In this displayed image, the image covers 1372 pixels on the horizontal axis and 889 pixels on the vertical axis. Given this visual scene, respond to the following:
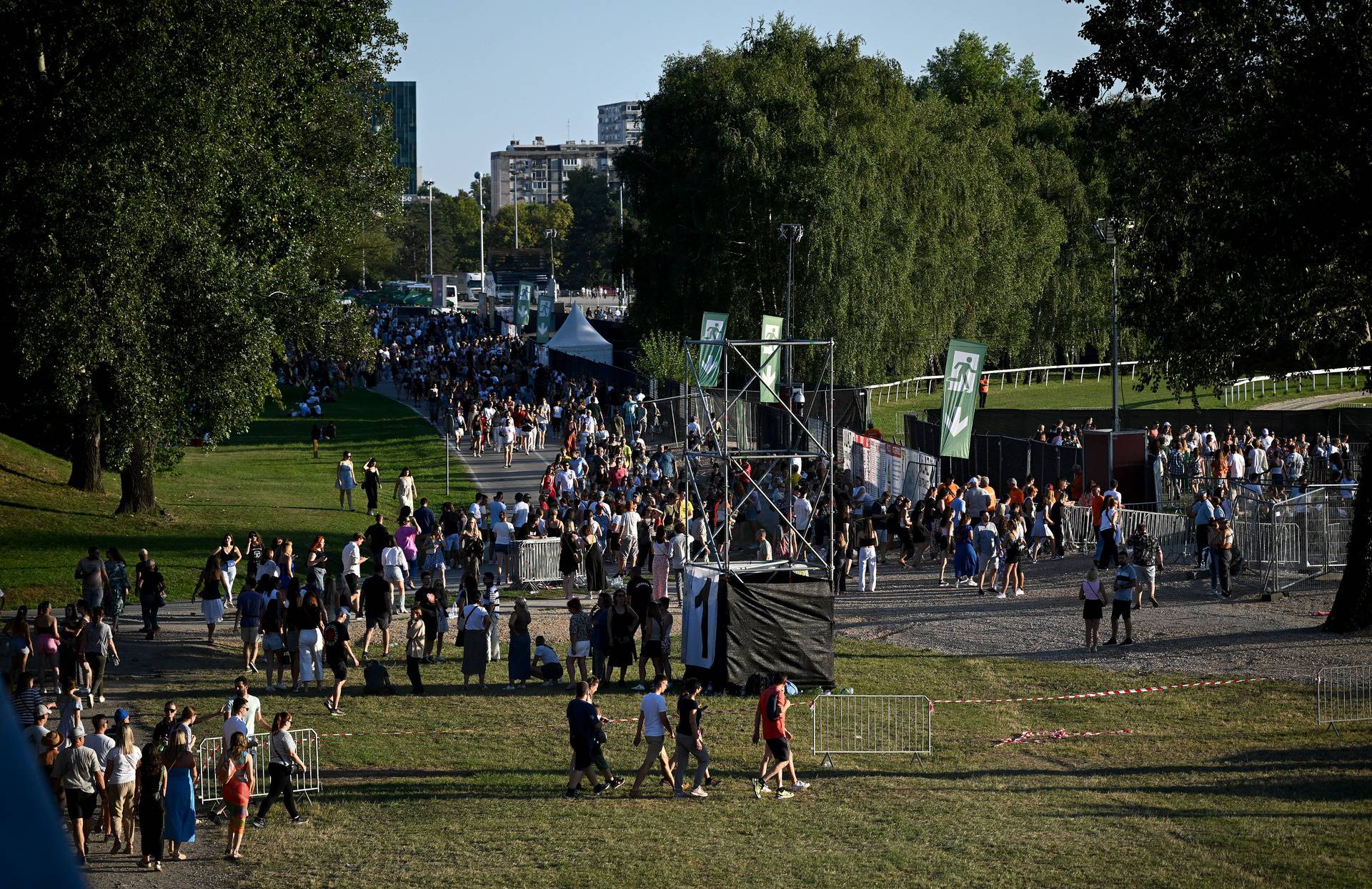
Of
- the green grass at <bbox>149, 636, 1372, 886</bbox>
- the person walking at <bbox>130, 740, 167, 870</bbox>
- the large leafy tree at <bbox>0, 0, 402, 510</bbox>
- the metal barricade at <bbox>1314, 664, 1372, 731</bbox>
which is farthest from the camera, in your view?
the large leafy tree at <bbox>0, 0, 402, 510</bbox>

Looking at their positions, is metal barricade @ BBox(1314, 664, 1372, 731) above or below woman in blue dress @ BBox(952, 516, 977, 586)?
below

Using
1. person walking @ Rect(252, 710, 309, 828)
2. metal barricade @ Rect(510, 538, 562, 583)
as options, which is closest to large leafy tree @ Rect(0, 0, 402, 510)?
metal barricade @ Rect(510, 538, 562, 583)

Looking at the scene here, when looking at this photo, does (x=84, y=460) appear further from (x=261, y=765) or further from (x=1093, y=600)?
(x=1093, y=600)

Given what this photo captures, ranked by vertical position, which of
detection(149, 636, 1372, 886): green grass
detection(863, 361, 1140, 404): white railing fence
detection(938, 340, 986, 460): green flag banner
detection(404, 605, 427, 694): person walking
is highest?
detection(863, 361, 1140, 404): white railing fence

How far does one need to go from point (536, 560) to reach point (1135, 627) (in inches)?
478

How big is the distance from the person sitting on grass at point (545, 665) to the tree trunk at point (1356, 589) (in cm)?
1249

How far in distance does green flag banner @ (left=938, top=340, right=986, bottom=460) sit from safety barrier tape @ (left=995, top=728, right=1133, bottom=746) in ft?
34.8

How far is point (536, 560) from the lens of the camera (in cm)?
2908

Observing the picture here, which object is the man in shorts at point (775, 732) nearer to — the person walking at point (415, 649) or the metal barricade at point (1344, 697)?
the person walking at point (415, 649)

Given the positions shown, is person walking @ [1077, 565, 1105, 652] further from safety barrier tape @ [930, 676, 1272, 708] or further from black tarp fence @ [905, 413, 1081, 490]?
black tarp fence @ [905, 413, 1081, 490]

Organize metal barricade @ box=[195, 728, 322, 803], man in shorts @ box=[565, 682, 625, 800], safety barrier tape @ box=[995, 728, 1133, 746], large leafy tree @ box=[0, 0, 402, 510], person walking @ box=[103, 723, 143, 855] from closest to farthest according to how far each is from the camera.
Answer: person walking @ box=[103, 723, 143, 855]
man in shorts @ box=[565, 682, 625, 800]
metal barricade @ box=[195, 728, 322, 803]
safety barrier tape @ box=[995, 728, 1133, 746]
large leafy tree @ box=[0, 0, 402, 510]

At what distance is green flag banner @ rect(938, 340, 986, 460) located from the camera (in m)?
27.8

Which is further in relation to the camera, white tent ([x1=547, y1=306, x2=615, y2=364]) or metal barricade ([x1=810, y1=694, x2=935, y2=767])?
white tent ([x1=547, y1=306, x2=615, y2=364])

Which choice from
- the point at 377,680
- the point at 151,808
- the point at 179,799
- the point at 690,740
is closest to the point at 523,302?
the point at 377,680
